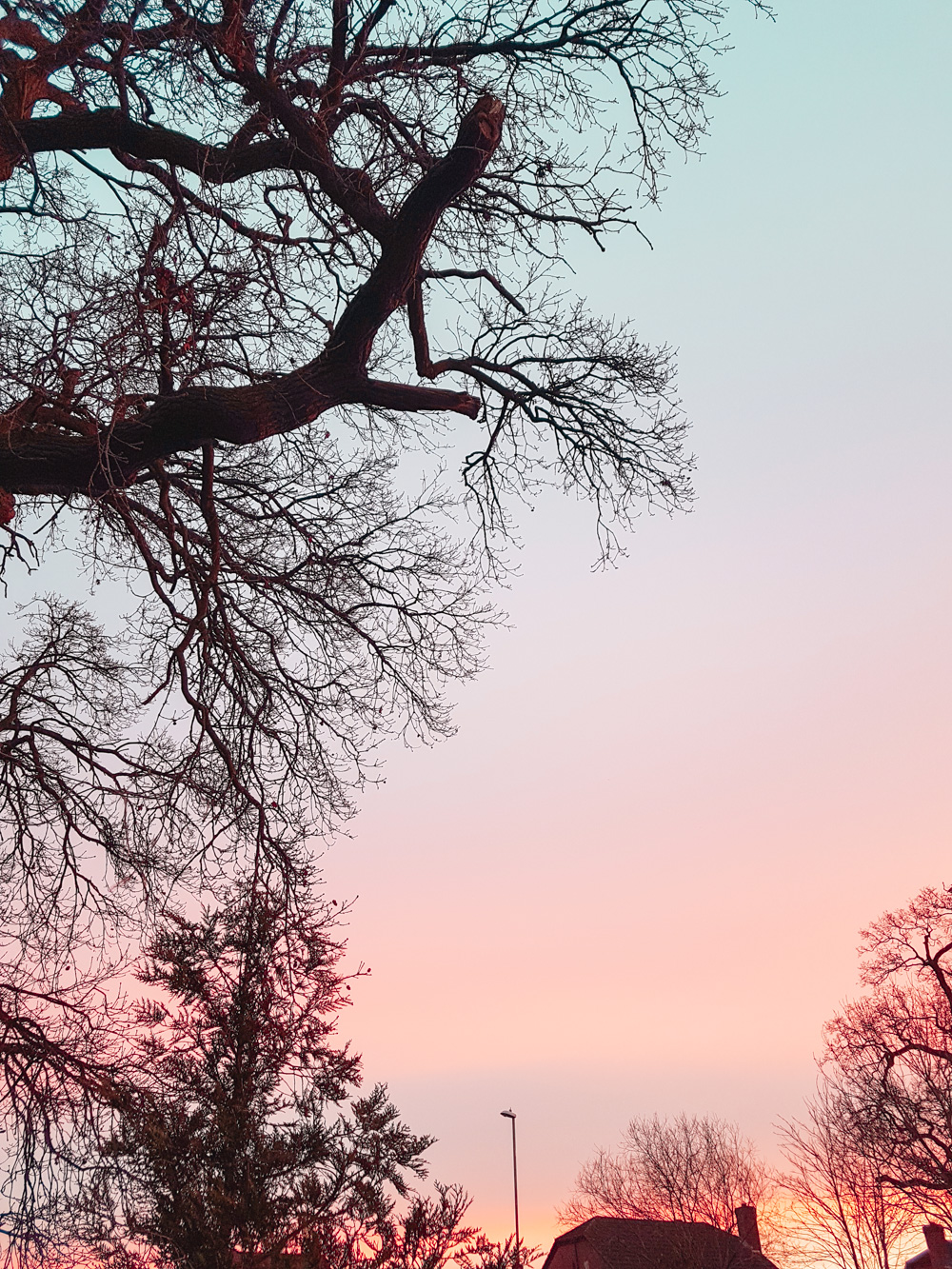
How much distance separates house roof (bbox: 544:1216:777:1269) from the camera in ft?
106

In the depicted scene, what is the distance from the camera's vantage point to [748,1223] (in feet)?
110

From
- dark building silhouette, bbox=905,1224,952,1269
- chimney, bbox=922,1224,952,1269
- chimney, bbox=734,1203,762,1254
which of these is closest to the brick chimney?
chimney, bbox=734,1203,762,1254

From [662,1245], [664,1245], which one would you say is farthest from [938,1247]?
[662,1245]

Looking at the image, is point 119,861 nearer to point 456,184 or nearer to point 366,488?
point 366,488

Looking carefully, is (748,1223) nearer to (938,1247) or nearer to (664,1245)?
(664,1245)

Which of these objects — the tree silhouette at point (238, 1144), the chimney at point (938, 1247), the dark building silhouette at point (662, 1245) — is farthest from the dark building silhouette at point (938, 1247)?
the tree silhouette at point (238, 1144)

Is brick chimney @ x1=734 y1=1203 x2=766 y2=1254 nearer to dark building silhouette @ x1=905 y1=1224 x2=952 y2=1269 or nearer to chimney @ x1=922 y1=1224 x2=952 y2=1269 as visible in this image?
dark building silhouette @ x1=905 y1=1224 x2=952 y2=1269

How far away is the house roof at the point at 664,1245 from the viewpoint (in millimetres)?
32281

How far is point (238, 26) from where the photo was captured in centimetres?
642

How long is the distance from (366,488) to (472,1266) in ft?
19.4

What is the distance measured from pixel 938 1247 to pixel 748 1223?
7145 mm

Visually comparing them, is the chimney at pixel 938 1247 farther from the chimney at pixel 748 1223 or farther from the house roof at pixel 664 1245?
the chimney at pixel 748 1223

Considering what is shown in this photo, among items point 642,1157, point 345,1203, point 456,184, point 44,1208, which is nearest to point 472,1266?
point 345,1203

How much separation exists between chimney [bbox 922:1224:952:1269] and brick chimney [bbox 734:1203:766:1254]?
21.0 feet
